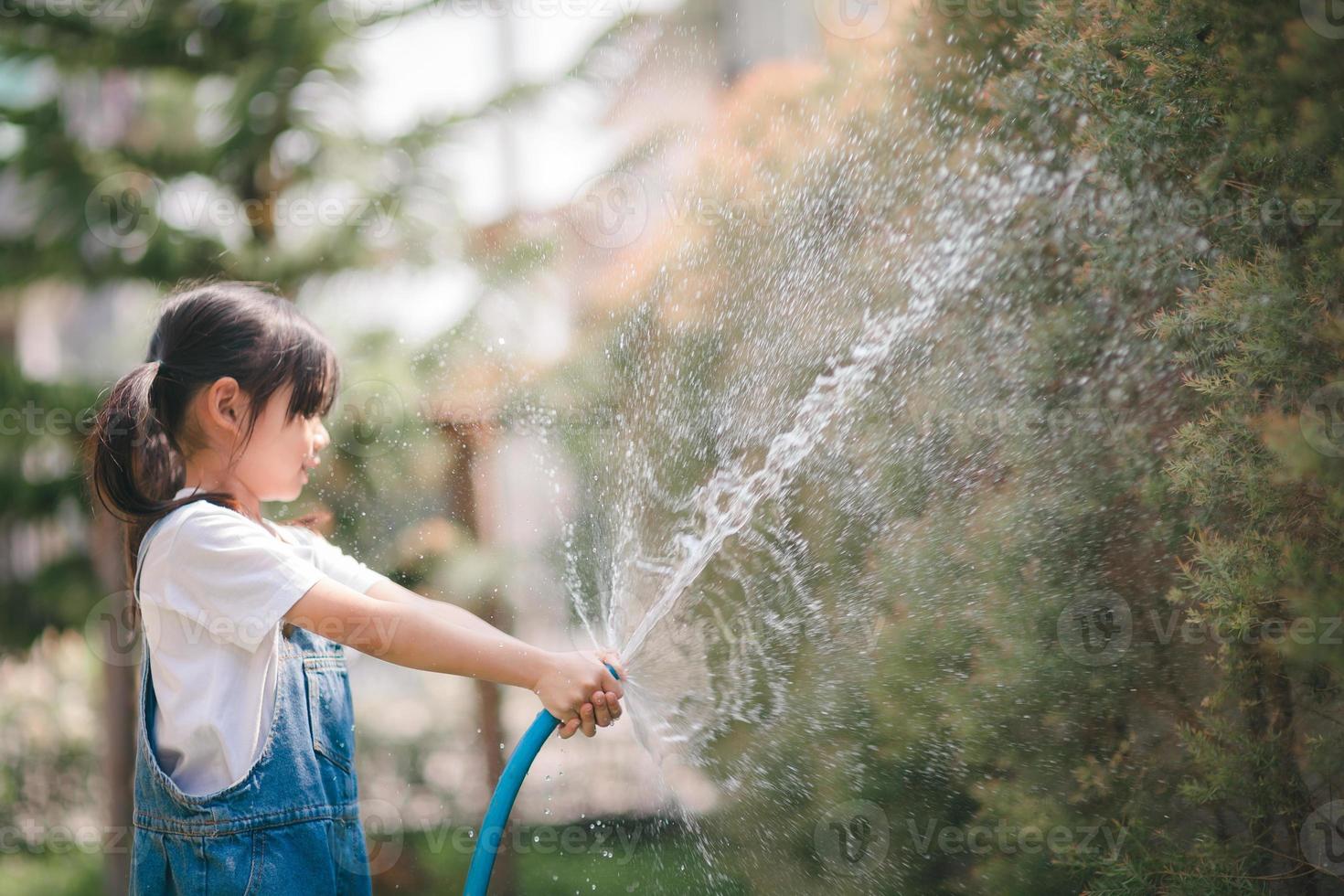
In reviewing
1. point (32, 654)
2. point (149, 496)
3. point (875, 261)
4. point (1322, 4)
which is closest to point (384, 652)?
point (149, 496)

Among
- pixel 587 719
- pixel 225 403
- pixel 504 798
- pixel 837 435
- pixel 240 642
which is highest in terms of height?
pixel 225 403

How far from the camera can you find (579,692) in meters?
1.56

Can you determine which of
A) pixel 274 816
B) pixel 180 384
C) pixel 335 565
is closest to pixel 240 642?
pixel 274 816

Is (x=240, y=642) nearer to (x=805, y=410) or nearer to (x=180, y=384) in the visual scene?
(x=180, y=384)

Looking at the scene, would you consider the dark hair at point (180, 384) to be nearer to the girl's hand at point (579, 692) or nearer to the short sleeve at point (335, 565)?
the short sleeve at point (335, 565)

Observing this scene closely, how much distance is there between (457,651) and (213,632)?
1.22 ft

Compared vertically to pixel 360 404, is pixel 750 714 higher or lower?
lower

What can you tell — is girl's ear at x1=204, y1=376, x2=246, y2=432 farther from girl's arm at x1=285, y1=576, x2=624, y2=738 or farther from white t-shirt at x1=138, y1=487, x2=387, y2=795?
girl's arm at x1=285, y1=576, x2=624, y2=738

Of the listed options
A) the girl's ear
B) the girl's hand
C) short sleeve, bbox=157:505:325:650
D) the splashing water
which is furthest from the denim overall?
the splashing water

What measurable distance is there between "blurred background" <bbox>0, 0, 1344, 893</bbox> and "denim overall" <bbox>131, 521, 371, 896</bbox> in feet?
1.79

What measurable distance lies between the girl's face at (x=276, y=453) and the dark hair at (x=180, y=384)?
1 cm

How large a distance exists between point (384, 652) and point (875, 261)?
1.47m

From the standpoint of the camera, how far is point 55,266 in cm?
354

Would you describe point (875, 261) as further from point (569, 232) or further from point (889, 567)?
point (569, 232)
